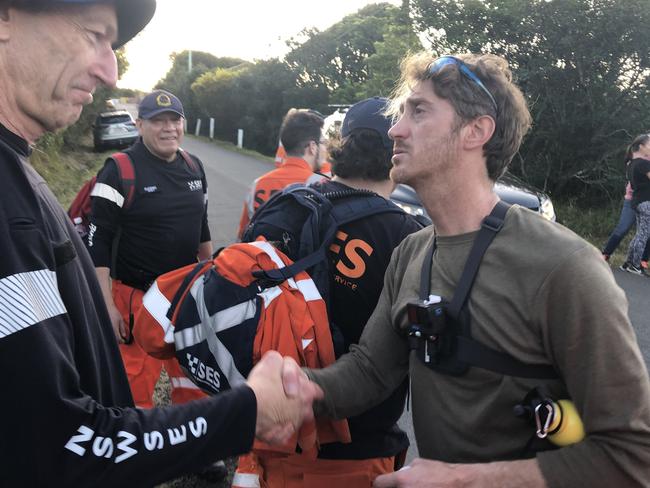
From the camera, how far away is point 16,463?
1.06 metres

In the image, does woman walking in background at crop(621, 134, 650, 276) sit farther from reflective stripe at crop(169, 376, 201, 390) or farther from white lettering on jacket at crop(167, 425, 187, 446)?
white lettering on jacket at crop(167, 425, 187, 446)

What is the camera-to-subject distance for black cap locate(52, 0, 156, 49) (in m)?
1.36

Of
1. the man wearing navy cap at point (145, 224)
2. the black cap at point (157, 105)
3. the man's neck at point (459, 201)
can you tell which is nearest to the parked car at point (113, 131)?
the black cap at point (157, 105)

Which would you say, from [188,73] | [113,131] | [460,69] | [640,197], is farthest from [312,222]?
[188,73]

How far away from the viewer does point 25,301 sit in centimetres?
105

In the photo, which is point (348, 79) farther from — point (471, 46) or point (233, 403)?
point (233, 403)

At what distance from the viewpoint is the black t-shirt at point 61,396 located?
1.05 metres

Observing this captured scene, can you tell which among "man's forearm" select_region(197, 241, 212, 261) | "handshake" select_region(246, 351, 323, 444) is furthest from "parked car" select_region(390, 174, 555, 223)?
"handshake" select_region(246, 351, 323, 444)

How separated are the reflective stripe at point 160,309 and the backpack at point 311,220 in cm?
42

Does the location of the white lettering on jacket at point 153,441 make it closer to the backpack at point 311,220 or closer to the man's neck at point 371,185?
the backpack at point 311,220

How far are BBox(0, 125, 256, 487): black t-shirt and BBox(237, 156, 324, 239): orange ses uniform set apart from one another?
288 centimetres

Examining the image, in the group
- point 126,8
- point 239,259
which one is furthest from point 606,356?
point 126,8

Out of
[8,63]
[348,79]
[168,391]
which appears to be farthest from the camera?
[348,79]

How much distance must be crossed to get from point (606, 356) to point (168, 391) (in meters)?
3.66
